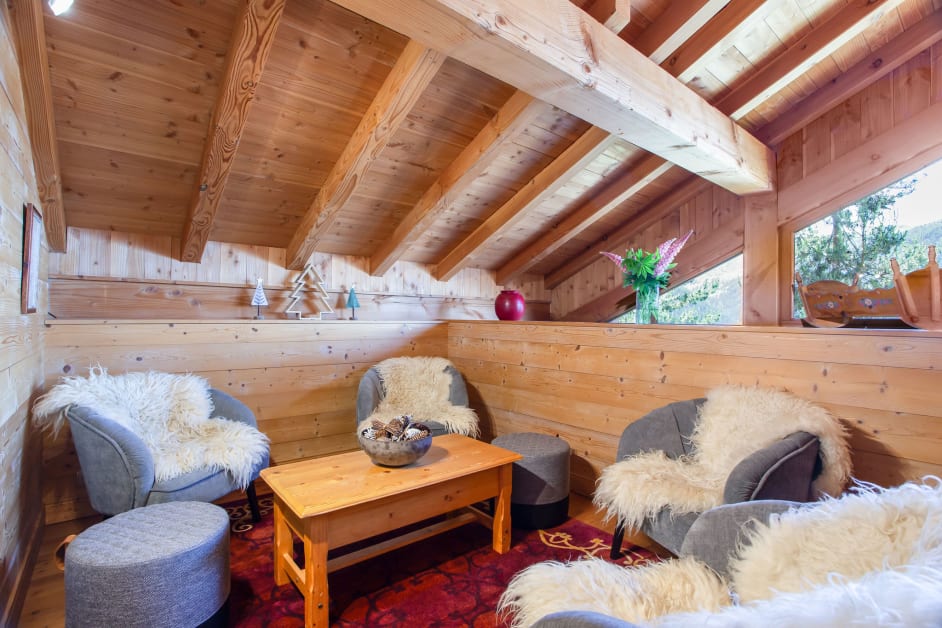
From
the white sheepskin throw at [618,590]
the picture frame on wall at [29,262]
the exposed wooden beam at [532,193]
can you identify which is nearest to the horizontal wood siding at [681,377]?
the exposed wooden beam at [532,193]

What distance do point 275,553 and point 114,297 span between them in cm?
208

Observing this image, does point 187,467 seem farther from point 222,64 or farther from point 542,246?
point 542,246

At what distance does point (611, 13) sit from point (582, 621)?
86.8 inches

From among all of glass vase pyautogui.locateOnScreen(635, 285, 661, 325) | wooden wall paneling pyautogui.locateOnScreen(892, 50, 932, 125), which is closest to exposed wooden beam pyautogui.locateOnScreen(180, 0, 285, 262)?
glass vase pyautogui.locateOnScreen(635, 285, 661, 325)

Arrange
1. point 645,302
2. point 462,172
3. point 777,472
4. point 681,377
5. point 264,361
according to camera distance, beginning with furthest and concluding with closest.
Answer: point 264,361 < point 462,172 < point 645,302 < point 681,377 < point 777,472

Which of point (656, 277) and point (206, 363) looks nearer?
point (656, 277)

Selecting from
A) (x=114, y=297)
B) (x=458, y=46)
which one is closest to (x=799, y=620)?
(x=458, y=46)

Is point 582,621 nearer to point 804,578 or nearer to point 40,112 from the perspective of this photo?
point 804,578

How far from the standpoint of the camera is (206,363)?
2.93 m

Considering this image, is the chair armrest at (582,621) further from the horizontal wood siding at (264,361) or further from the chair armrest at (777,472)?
the horizontal wood siding at (264,361)

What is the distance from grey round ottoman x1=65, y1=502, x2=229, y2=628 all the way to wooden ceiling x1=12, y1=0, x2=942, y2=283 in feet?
5.76

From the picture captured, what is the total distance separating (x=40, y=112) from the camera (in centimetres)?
202

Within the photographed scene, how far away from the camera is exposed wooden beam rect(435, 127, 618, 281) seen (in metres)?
2.87

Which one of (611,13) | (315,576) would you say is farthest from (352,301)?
(611,13)
